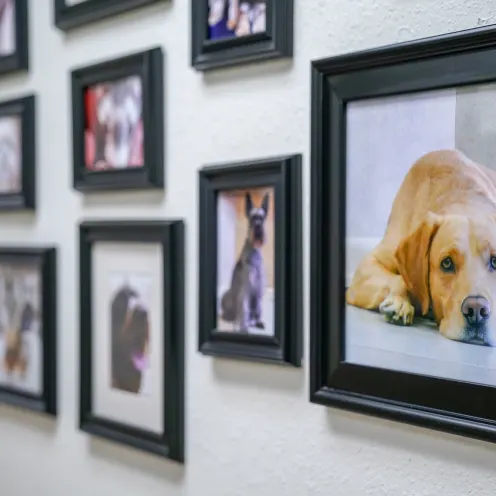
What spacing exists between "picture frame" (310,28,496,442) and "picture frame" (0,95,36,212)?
63 cm

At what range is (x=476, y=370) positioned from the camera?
70cm

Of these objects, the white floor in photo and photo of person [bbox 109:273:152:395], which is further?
photo of person [bbox 109:273:152:395]

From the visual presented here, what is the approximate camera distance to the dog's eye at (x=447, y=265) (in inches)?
28.4

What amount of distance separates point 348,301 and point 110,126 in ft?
1.65

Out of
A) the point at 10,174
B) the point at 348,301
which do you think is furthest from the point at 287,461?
the point at 10,174

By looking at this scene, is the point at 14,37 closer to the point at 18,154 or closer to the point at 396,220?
the point at 18,154

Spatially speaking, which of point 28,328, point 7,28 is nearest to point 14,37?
point 7,28

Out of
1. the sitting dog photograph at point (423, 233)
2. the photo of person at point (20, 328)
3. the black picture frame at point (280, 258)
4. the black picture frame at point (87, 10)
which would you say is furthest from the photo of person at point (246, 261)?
the photo of person at point (20, 328)

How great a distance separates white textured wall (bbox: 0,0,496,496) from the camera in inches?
30.2

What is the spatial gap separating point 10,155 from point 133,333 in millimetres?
447

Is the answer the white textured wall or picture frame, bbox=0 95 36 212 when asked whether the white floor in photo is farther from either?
picture frame, bbox=0 95 36 212

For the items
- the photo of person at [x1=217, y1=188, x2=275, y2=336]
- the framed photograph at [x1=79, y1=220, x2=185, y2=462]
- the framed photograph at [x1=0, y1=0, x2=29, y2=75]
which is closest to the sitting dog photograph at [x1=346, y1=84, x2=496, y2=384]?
the photo of person at [x1=217, y1=188, x2=275, y2=336]

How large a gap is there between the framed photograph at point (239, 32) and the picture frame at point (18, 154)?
0.43 metres

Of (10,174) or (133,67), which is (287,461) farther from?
(10,174)
